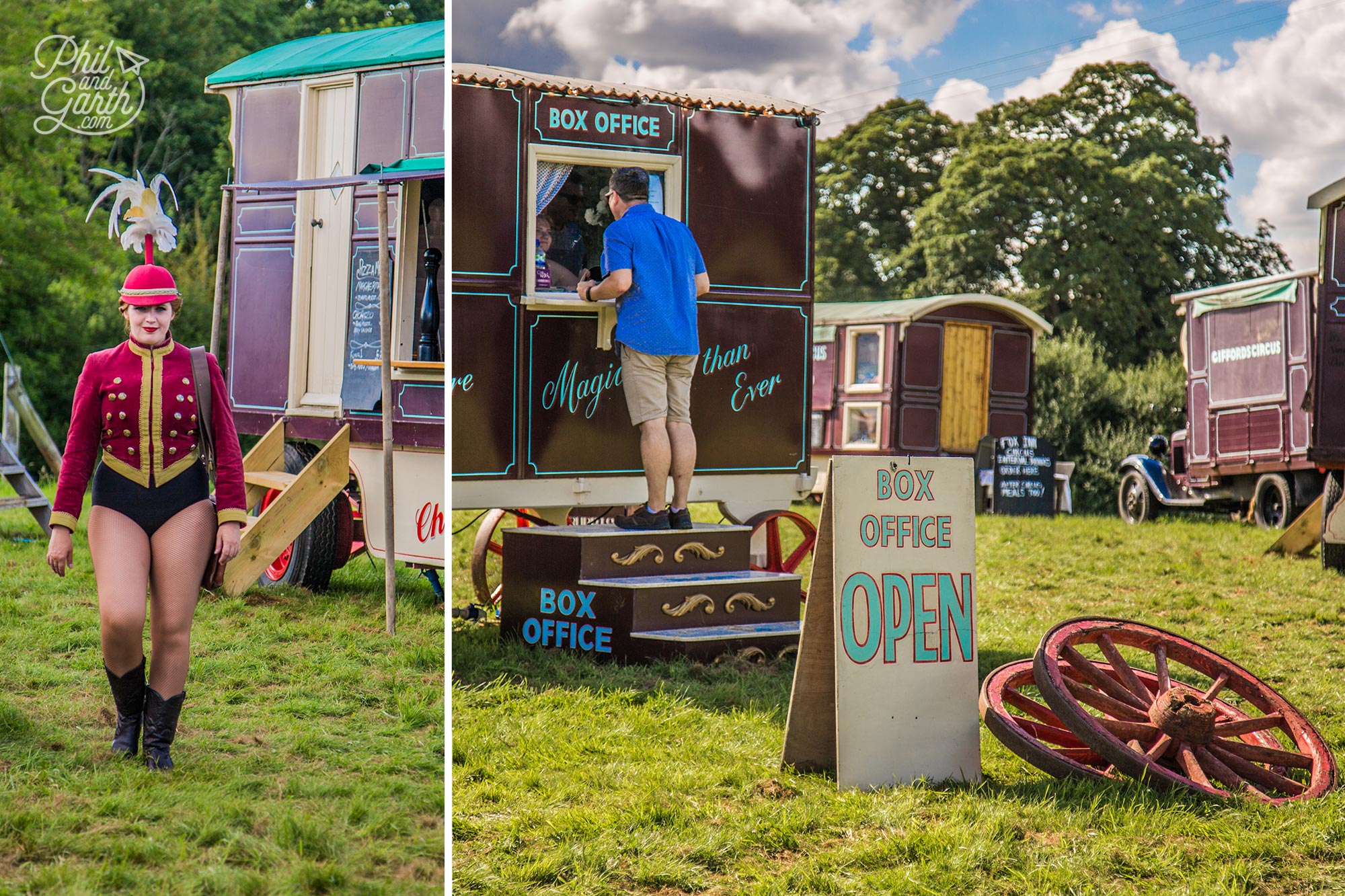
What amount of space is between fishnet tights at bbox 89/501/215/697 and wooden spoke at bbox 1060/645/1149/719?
110 inches

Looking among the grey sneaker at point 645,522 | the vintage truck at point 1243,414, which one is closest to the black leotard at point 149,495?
the grey sneaker at point 645,522

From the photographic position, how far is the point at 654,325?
5832mm

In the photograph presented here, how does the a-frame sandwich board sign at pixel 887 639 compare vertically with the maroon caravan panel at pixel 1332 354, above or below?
below

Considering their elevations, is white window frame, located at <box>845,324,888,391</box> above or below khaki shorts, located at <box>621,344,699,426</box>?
above

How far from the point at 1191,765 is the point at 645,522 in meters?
2.70

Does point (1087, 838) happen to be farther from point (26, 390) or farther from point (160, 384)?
point (26, 390)

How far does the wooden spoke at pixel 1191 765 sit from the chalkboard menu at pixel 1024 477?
10.7 metres

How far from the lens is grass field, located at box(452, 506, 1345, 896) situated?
132 inches

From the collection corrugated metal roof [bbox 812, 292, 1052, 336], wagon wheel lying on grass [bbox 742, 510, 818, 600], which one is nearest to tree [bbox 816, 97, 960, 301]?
corrugated metal roof [bbox 812, 292, 1052, 336]

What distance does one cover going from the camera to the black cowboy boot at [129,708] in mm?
3549

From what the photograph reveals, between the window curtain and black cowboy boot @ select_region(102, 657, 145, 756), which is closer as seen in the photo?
black cowboy boot @ select_region(102, 657, 145, 756)

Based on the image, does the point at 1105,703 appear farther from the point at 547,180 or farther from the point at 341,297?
the point at 547,180

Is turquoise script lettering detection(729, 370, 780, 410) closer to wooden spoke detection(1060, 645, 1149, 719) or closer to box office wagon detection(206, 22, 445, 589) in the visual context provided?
box office wagon detection(206, 22, 445, 589)

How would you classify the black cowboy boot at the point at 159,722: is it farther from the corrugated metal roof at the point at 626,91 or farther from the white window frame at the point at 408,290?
the corrugated metal roof at the point at 626,91
